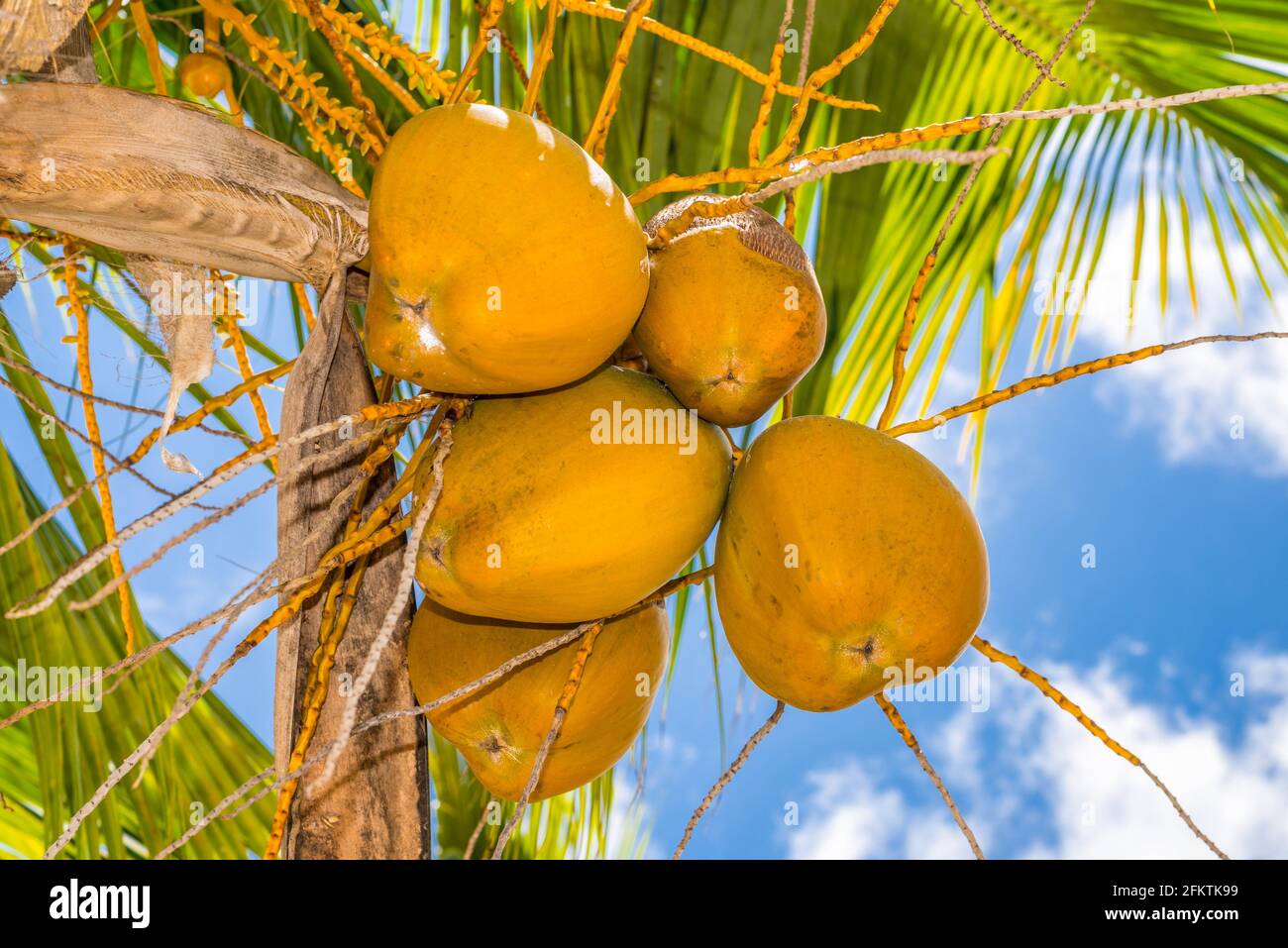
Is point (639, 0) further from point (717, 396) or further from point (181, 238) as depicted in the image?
point (181, 238)

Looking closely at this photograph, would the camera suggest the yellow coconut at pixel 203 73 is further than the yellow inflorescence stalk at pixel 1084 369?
Yes

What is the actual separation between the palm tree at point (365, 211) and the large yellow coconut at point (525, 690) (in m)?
0.05

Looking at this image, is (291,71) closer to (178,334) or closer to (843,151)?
(178,334)

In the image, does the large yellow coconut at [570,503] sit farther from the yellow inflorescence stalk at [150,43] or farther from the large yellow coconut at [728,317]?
the yellow inflorescence stalk at [150,43]

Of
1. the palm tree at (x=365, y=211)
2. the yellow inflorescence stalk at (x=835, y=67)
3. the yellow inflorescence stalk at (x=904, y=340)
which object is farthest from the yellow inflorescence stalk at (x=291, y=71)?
the yellow inflorescence stalk at (x=904, y=340)

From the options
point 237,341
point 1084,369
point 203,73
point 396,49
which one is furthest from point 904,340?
point 203,73

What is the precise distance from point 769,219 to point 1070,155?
1003 mm

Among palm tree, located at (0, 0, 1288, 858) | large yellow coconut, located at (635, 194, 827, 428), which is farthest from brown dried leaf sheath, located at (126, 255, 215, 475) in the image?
large yellow coconut, located at (635, 194, 827, 428)

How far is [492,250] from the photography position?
792 millimetres

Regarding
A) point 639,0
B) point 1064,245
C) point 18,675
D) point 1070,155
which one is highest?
point 639,0

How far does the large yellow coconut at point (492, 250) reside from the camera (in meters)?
0.79

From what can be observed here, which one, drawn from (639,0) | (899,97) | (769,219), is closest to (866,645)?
(769,219)

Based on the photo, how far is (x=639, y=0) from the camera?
88 cm

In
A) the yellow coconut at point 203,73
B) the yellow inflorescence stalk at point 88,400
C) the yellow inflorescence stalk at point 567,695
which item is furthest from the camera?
the yellow coconut at point 203,73
